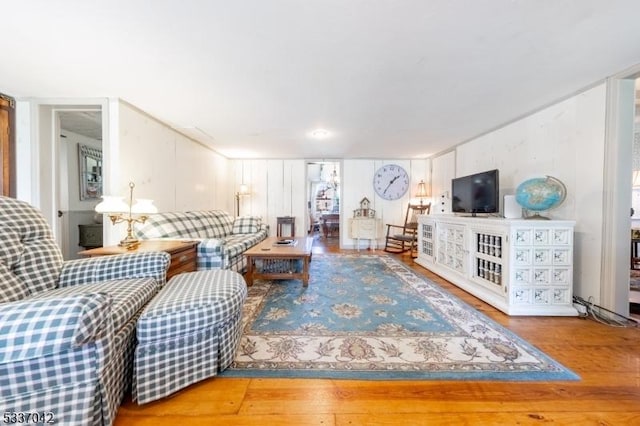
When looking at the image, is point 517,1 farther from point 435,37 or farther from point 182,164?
point 182,164

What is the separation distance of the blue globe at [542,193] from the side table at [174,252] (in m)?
3.30

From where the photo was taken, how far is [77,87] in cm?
232

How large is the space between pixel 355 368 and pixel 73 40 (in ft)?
9.03

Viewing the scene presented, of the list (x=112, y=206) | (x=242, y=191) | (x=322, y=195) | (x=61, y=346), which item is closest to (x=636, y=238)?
(x=61, y=346)

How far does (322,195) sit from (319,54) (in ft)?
26.2

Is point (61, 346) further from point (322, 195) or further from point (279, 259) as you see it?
point (322, 195)

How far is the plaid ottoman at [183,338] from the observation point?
46.4 inches

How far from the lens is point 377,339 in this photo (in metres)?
1.76

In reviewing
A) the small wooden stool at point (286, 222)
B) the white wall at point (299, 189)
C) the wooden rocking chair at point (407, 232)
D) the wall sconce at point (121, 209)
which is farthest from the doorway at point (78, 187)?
the wooden rocking chair at point (407, 232)

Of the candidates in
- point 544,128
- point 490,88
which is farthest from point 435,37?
point 544,128

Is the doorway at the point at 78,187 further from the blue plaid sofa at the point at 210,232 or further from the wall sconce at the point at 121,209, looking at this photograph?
the wall sconce at the point at 121,209

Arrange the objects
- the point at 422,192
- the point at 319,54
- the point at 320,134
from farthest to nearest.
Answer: the point at 422,192, the point at 320,134, the point at 319,54

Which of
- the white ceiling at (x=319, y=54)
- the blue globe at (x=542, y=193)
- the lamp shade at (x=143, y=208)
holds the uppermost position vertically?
the white ceiling at (x=319, y=54)

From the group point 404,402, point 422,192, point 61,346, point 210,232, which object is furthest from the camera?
point 422,192
